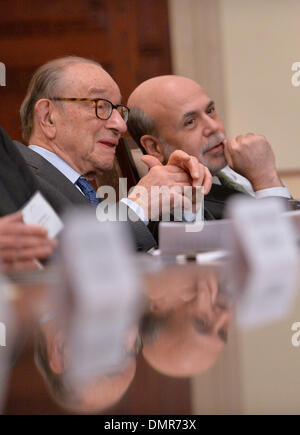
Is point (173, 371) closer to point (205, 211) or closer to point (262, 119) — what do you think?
point (205, 211)

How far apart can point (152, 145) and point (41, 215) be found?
5.83 feet

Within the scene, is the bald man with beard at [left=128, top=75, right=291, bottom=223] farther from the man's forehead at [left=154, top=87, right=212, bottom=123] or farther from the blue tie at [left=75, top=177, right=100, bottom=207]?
the blue tie at [left=75, top=177, right=100, bottom=207]

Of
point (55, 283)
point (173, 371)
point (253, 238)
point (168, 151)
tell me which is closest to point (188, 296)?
point (253, 238)

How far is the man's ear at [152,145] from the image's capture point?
10.5ft

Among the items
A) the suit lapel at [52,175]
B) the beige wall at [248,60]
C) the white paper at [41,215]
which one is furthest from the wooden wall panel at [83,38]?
the white paper at [41,215]

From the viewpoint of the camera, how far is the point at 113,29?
6.00 m

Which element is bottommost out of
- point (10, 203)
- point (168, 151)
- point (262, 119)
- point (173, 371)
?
point (262, 119)

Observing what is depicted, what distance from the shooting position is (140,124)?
10.5 ft

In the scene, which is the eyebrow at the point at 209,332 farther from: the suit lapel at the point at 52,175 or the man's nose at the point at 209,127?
the man's nose at the point at 209,127

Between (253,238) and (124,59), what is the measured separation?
5.15m

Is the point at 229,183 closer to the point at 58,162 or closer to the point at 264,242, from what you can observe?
the point at 58,162

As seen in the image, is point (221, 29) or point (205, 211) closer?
point (205, 211)

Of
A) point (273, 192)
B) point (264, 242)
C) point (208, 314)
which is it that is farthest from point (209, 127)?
point (208, 314)

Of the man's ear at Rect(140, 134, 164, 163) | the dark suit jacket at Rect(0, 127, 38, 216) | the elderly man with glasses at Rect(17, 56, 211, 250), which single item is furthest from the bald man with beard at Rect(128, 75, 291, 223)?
the dark suit jacket at Rect(0, 127, 38, 216)
